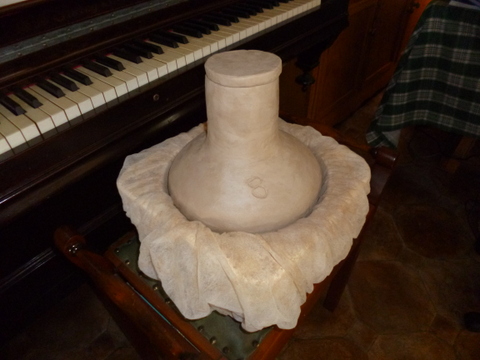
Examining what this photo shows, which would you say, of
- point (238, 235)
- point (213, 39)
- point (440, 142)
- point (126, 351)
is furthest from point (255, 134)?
point (440, 142)

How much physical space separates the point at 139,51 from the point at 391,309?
4.59 feet

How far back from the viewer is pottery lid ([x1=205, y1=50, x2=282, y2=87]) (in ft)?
1.96

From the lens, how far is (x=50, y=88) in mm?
891

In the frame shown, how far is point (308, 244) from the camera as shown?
67 cm

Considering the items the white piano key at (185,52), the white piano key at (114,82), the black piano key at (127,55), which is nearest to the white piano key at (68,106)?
the white piano key at (114,82)

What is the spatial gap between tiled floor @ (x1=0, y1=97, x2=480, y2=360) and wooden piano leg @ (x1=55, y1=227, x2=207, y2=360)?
0.83m

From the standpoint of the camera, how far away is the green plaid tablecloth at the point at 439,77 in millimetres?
1658

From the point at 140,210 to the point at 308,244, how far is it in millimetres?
345

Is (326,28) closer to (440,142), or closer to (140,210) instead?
(140,210)

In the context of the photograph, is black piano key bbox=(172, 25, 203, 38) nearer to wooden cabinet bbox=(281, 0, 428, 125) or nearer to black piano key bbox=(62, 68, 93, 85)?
black piano key bbox=(62, 68, 93, 85)

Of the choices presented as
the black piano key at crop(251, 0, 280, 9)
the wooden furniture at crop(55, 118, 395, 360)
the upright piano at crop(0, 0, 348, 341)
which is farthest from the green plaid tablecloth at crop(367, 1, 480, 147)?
the wooden furniture at crop(55, 118, 395, 360)

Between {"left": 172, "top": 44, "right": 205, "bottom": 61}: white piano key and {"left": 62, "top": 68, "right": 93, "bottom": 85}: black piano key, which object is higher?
{"left": 62, "top": 68, "right": 93, "bottom": 85}: black piano key

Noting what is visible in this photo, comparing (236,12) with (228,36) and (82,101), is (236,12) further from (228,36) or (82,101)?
(82,101)

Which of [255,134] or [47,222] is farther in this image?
[47,222]
